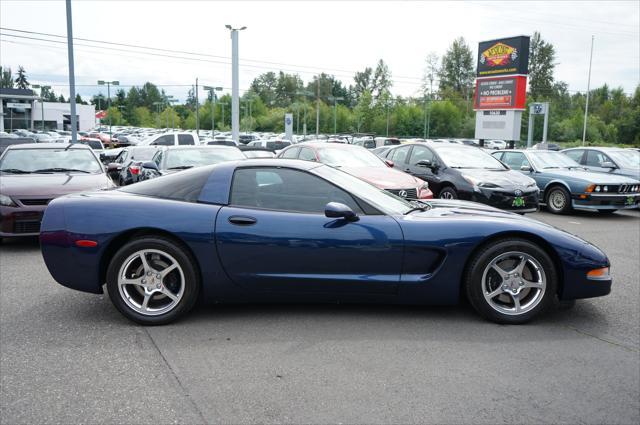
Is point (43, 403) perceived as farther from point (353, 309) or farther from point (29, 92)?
point (29, 92)

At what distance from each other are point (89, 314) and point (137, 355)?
1.14 m

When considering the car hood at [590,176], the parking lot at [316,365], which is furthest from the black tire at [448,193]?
the parking lot at [316,365]

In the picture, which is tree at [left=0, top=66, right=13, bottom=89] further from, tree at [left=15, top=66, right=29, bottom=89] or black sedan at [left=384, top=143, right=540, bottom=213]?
black sedan at [left=384, top=143, right=540, bottom=213]

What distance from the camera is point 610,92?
97812 mm

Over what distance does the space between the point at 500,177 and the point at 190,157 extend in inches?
231

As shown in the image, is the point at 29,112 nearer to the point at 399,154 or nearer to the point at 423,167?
the point at 399,154

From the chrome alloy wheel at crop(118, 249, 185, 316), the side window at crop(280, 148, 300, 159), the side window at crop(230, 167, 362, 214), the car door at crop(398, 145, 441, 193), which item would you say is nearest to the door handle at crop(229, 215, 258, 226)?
the side window at crop(230, 167, 362, 214)

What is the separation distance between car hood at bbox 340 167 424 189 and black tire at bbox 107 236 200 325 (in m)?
5.03

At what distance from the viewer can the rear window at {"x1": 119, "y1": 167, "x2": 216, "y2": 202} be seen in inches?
176

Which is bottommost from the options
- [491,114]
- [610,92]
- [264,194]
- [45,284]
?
[45,284]

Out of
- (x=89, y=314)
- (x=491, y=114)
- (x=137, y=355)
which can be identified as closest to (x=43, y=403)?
(x=137, y=355)

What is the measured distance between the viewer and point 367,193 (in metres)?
4.62

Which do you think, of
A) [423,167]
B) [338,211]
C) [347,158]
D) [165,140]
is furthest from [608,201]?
[165,140]

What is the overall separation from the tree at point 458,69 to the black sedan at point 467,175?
94.6 meters
